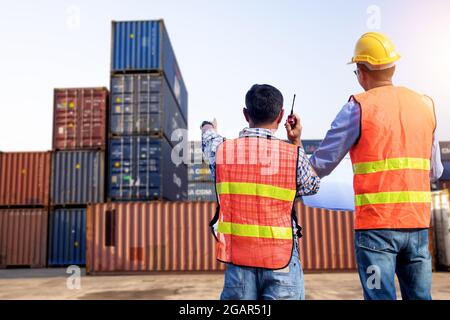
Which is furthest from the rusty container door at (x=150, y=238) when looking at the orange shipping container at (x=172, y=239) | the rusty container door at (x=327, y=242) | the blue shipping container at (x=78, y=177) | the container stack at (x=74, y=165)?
the container stack at (x=74, y=165)

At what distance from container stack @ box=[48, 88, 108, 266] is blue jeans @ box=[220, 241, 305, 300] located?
19.1 m

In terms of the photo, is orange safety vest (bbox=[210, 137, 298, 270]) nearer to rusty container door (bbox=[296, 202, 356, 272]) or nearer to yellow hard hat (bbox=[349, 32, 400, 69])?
yellow hard hat (bbox=[349, 32, 400, 69])

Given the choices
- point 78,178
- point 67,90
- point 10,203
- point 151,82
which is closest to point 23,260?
point 10,203

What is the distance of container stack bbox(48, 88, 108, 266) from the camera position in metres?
20.5

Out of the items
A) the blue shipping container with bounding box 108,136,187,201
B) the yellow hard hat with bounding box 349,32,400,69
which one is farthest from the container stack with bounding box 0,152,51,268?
the yellow hard hat with bounding box 349,32,400,69

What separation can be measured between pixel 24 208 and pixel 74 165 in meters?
3.38

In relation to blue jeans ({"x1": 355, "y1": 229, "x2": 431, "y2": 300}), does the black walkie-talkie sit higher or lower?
higher

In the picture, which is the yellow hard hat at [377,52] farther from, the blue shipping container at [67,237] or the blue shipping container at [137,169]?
the blue shipping container at [67,237]

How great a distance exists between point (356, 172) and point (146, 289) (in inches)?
412

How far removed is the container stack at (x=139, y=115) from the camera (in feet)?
64.1

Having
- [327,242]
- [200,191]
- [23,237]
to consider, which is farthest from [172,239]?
[200,191]

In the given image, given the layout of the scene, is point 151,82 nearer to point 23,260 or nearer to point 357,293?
point 23,260

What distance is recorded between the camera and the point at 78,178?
2062cm

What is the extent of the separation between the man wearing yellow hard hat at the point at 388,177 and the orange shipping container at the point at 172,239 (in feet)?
47.4
